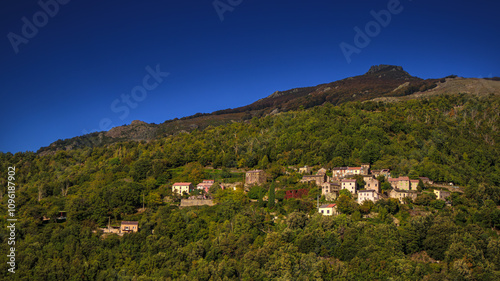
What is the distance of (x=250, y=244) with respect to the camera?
140 ft

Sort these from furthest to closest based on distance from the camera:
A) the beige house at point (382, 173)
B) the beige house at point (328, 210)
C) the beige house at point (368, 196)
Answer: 1. the beige house at point (382, 173)
2. the beige house at point (368, 196)
3. the beige house at point (328, 210)

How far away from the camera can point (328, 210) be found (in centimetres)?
4503

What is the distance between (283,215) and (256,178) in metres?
11.5

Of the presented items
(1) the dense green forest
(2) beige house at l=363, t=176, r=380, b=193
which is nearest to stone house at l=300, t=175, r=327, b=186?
(1) the dense green forest

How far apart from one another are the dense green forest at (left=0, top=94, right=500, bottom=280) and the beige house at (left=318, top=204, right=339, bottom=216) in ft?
3.60

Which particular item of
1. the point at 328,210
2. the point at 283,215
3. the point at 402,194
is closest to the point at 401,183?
the point at 402,194

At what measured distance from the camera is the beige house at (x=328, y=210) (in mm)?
44875

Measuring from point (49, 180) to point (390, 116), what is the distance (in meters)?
61.3

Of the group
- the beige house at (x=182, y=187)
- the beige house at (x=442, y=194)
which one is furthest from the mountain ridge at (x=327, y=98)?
the beige house at (x=182, y=187)

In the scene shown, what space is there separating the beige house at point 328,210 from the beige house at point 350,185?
14.6 ft

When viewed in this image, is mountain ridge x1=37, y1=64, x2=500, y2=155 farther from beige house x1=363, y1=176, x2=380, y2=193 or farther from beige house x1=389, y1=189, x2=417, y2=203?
beige house x1=389, y1=189, x2=417, y2=203

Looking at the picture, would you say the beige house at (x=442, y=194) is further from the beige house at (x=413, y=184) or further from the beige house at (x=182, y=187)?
the beige house at (x=182, y=187)

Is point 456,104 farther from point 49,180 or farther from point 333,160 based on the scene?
point 49,180

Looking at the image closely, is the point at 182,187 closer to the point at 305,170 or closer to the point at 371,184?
the point at 305,170
